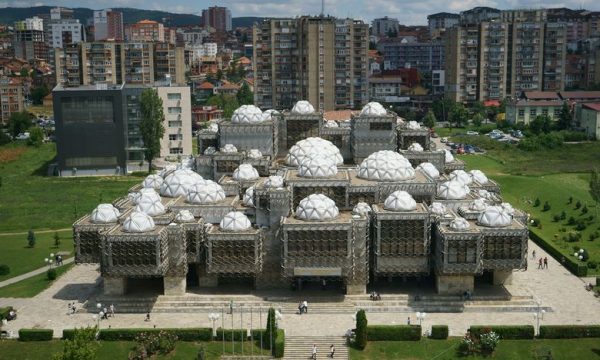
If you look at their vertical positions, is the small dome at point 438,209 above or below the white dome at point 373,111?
below

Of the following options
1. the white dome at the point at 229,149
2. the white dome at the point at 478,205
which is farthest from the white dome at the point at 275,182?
the white dome at the point at 478,205

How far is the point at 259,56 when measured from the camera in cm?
14438

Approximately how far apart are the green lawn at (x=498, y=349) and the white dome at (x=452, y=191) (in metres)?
16.2

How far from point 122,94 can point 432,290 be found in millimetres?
65632

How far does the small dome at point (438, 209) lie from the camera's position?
61000mm

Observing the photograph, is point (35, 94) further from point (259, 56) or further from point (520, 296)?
point (520, 296)

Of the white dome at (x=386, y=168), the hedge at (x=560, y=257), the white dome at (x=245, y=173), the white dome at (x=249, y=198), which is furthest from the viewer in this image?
the white dome at (x=245, y=173)

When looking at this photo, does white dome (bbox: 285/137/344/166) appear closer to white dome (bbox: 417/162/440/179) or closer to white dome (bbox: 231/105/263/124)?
white dome (bbox: 417/162/440/179)

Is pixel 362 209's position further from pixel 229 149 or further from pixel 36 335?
pixel 36 335

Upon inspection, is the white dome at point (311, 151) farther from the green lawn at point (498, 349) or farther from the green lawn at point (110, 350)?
the green lawn at point (110, 350)

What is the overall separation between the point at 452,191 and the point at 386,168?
19.3 feet

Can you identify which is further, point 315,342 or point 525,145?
point 525,145

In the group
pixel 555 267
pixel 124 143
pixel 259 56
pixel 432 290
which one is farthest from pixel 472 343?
pixel 259 56

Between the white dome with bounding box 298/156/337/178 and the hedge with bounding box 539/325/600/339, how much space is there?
70.7ft
